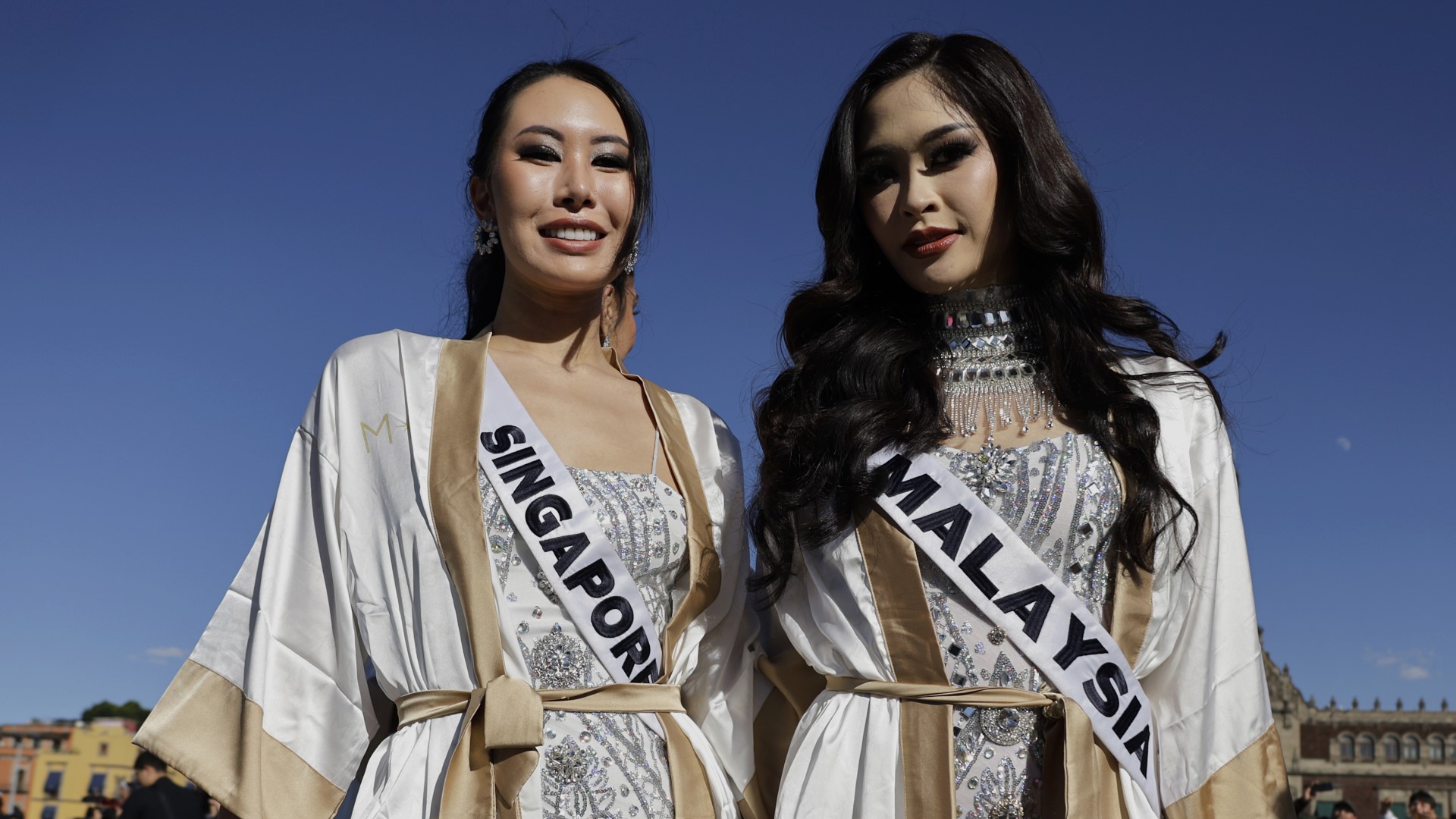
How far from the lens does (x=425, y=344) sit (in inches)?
115

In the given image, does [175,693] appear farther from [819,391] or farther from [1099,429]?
[1099,429]

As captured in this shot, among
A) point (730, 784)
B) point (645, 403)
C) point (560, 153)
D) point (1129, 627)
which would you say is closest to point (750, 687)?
point (730, 784)

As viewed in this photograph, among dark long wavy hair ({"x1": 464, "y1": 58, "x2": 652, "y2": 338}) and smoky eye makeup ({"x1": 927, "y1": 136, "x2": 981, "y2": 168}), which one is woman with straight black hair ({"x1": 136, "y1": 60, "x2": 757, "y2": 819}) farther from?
smoky eye makeup ({"x1": 927, "y1": 136, "x2": 981, "y2": 168})

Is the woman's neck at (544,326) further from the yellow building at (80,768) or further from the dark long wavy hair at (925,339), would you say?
the yellow building at (80,768)

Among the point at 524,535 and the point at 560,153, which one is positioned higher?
the point at 560,153

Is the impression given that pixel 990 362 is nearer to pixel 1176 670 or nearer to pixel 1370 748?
pixel 1176 670

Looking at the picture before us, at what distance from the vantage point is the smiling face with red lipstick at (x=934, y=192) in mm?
2746

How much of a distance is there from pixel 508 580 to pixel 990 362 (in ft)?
3.70

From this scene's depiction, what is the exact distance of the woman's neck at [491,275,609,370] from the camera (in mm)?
3102

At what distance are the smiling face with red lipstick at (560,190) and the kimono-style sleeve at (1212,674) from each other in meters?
1.33

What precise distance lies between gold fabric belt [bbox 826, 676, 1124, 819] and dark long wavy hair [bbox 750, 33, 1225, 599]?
334 millimetres

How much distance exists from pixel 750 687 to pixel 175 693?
1.25 m

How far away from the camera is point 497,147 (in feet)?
10.0

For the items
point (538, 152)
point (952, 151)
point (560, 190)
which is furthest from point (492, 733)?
point (952, 151)
